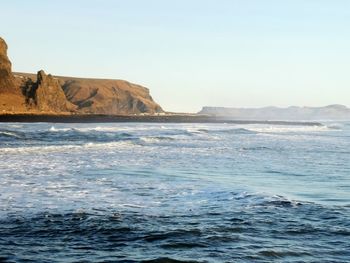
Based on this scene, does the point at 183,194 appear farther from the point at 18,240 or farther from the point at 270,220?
the point at 18,240

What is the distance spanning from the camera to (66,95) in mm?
154625

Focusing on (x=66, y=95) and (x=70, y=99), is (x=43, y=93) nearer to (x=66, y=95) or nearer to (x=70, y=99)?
(x=70, y=99)

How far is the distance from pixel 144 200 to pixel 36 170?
7152 mm

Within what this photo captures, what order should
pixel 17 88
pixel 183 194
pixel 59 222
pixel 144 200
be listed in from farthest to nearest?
pixel 17 88
pixel 183 194
pixel 144 200
pixel 59 222

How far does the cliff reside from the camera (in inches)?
3944

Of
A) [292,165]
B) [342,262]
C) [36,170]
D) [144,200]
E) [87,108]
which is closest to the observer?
[342,262]

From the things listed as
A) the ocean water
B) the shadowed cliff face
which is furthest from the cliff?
the ocean water

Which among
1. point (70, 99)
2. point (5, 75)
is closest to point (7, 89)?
point (5, 75)

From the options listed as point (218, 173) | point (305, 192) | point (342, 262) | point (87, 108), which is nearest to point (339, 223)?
point (342, 262)

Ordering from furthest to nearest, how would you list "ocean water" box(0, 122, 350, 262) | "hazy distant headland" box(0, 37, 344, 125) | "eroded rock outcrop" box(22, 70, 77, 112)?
1. "eroded rock outcrop" box(22, 70, 77, 112)
2. "hazy distant headland" box(0, 37, 344, 125)
3. "ocean water" box(0, 122, 350, 262)

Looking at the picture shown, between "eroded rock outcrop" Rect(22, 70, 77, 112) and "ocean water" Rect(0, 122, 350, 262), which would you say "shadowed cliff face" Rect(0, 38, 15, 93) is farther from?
"ocean water" Rect(0, 122, 350, 262)

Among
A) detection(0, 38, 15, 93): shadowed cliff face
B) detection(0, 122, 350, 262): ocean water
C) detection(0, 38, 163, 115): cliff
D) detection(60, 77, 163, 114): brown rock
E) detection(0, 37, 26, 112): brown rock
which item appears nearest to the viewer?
detection(0, 122, 350, 262): ocean water

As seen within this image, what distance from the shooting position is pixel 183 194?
44.6 feet

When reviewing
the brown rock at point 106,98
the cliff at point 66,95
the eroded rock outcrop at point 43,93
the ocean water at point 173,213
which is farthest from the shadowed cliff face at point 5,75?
the ocean water at point 173,213
